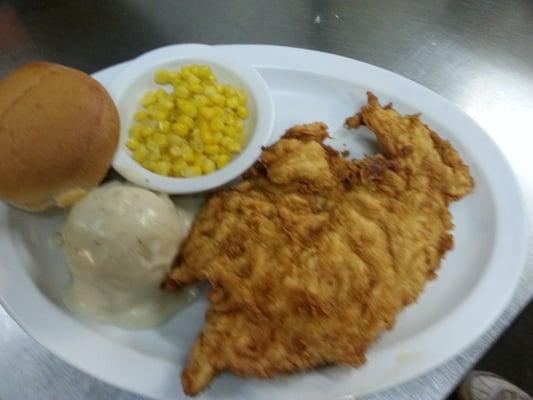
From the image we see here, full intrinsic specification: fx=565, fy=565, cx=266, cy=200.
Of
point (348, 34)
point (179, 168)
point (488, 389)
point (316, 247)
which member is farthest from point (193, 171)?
point (488, 389)

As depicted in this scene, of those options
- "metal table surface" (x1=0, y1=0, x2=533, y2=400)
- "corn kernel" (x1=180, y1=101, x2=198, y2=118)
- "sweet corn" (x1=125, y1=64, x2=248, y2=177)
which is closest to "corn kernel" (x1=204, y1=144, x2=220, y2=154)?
"sweet corn" (x1=125, y1=64, x2=248, y2=177)

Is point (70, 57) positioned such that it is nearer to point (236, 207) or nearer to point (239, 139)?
point (239, 139)

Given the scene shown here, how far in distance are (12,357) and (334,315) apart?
2.95ft

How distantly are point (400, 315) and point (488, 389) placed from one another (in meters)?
0.87

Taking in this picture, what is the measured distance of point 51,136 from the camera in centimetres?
143

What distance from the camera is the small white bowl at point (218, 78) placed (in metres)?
1.54

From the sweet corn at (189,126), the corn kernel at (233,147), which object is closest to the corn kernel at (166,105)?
the sweet corn at (189,126)

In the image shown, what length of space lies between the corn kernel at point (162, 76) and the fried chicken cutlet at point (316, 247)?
413 millimetres

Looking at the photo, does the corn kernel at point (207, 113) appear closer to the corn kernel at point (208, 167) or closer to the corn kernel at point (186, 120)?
the corn kernel at point (186, 120)

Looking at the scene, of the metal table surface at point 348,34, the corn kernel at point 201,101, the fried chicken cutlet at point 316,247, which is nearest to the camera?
the fried chicken cutlet at point 316,247

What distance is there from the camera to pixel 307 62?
73.7 inches

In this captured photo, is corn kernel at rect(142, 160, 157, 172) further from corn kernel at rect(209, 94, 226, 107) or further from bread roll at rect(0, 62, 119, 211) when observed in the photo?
corn kernel at rect(209, 94, 226, 107)

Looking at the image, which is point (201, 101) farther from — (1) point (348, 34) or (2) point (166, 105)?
(1) point (348, 34)

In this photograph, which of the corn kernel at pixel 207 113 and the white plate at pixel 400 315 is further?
the corn kernel at pixel 207 113
